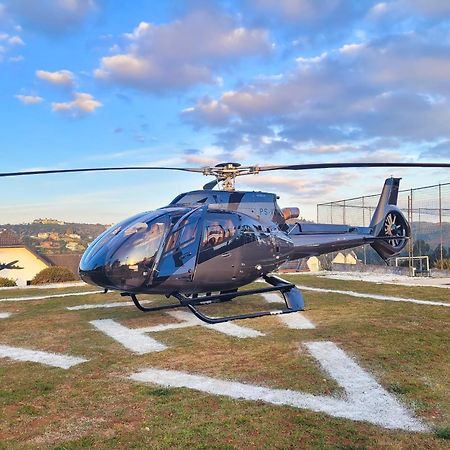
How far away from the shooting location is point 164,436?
17.1ft

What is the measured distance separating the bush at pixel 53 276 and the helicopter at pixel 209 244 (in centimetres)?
1778

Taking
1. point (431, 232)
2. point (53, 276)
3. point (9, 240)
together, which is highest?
point (9, 240)

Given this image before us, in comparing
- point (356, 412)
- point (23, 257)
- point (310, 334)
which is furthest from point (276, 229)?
point (23, 257)

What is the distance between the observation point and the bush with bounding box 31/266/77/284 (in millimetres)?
26781

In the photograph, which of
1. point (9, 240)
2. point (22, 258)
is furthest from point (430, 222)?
point (9, 240)

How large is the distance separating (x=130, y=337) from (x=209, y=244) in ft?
9.43

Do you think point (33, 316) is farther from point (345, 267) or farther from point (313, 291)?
point (345, 267)

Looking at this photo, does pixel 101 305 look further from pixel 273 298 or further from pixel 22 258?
pixel 22 258

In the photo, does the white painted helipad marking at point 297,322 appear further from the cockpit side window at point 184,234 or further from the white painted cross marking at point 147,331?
the cockpit side window at point 184,234

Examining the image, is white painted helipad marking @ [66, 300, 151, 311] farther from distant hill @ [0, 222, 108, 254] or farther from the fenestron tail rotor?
distant hill @ [0, 222, 108, 254]

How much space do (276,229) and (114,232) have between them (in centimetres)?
431

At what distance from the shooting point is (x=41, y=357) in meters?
9.06

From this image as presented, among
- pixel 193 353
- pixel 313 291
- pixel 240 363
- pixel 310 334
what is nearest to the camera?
pixel 240 363


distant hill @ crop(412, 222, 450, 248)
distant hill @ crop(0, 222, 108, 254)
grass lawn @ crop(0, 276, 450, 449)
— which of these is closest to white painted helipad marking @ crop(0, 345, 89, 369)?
grass lawn @ crop(0, 276, 450, 449)
